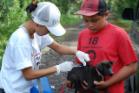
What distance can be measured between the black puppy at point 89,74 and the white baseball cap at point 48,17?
1.48 feet

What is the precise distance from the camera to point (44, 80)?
467cm

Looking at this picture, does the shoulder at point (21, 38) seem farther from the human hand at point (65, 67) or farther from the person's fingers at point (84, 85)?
the person's fingers at point (84, 85)

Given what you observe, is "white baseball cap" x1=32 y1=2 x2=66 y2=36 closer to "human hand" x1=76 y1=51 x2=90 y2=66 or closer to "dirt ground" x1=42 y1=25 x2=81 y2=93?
"human hand" x1=76 y1=51 x2=90 y2=66

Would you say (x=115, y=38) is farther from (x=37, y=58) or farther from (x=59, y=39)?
(x=59, y=39)

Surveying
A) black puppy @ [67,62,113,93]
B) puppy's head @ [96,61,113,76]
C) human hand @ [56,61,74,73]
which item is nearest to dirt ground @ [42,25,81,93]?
human hand @ [56,61,74,73]

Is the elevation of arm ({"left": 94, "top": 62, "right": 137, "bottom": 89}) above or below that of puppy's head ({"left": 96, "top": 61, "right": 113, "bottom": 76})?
below

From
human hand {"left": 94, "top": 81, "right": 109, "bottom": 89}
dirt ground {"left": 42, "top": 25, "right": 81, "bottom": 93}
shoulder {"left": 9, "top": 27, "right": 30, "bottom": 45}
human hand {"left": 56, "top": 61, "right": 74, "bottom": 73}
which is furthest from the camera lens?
dirt ground {"left": 42, "top": 25, "right": 81, "bottom": 93}

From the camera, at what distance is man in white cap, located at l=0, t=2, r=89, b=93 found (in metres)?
4.25

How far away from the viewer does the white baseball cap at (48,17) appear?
14.1 ft

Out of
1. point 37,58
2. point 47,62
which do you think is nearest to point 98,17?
point 37,58

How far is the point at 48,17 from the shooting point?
4.33 metres

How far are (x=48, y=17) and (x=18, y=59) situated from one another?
0.45 metres

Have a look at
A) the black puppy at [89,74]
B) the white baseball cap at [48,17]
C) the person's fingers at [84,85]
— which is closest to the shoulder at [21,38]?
the white baseball cap at [48,17]

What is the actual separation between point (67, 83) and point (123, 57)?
1.81ft
